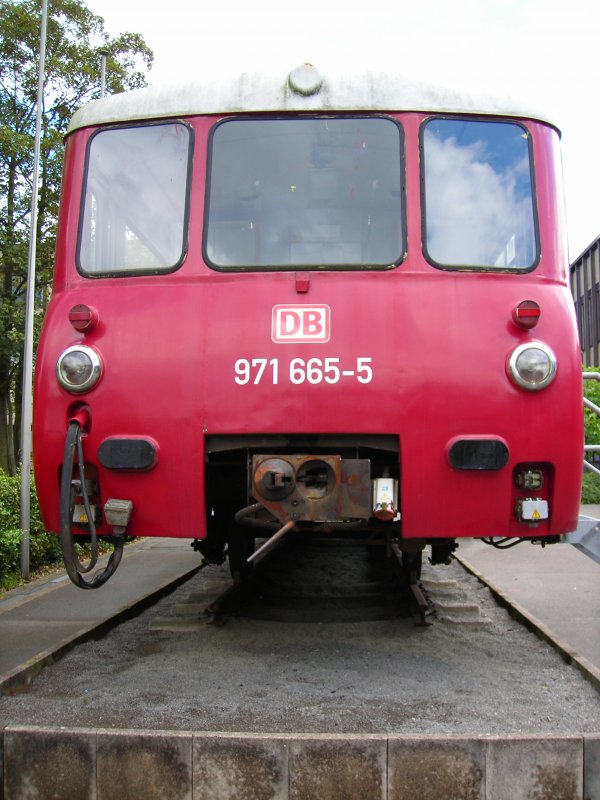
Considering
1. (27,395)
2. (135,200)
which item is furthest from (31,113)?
(135,200)

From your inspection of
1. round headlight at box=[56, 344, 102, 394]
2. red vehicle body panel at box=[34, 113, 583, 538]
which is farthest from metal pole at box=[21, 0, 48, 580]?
round headlight at box=[56, 344, 102, 394]

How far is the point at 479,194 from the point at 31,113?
15.3 m

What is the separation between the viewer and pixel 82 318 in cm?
399

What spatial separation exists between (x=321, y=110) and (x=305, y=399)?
5.41 ft

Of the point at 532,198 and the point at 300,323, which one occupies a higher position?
the point at 532,198

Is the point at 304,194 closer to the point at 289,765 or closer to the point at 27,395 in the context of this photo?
the point at 289,765

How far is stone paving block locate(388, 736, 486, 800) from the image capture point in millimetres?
3156

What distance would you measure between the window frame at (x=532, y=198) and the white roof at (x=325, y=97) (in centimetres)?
4

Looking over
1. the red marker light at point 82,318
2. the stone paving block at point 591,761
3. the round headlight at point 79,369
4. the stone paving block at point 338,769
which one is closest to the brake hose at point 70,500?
the round headlight at point 79,369

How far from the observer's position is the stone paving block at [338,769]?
3.16 metres

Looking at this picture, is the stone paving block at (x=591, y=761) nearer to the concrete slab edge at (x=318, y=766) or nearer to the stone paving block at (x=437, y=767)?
the concrete slab edge at (x=318, y=766)

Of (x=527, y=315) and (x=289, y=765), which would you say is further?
(x=527, y=315)

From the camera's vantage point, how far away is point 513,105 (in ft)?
14.0

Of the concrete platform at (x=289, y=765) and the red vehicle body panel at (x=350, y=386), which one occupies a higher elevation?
the red vehicle body panel at (x=350, y=386)
